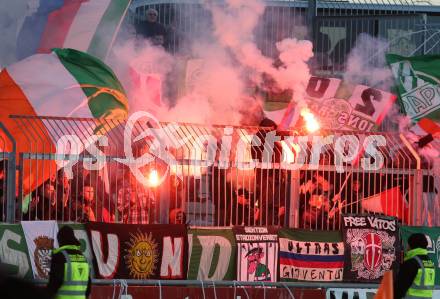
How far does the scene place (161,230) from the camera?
12.8 metres

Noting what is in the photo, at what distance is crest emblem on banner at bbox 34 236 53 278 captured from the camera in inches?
474

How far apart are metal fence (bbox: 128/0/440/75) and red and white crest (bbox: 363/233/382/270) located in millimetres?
5231

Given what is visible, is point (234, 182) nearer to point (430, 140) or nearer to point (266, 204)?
point (266, 204)

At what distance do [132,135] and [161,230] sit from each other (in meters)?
1.41

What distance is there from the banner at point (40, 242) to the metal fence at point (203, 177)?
568 mm

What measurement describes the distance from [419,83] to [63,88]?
20.4ft

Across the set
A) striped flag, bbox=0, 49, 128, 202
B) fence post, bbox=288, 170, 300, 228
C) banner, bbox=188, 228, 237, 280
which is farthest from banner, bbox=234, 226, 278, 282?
striped flag, bbox=0, 49, 128, 202

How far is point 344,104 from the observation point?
16.1 metres

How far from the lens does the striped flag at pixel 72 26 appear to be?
16891 millimetres

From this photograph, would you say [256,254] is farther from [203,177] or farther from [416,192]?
[416,192]

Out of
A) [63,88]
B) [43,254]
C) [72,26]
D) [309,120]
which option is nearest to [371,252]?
[309,120]

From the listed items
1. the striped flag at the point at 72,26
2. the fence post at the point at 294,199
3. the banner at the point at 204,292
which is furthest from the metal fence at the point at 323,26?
the banner at the point at 204,292

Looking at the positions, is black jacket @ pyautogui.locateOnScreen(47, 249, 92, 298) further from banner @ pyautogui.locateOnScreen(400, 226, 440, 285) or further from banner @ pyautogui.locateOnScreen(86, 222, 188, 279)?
banner @ pyautogui.locateOnScreen(400, 226, 440, 285)

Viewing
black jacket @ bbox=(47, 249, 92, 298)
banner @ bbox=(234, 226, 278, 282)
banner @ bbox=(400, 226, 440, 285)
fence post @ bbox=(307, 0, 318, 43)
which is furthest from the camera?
fence post @ bbox=(307, 0, 318, 43)
